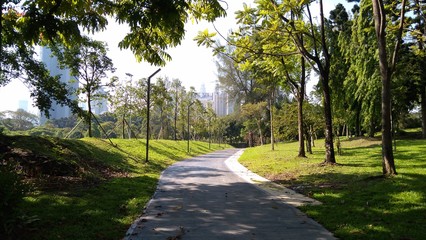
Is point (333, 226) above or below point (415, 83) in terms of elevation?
below

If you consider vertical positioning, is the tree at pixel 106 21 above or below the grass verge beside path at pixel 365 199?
above

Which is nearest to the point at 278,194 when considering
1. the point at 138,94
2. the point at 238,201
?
the point at 238,201

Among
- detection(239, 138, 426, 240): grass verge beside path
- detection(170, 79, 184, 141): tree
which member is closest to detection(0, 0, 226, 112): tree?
detection(239, 138, 426, 240): grass verge beside path

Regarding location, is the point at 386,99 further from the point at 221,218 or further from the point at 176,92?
the point at 176,92

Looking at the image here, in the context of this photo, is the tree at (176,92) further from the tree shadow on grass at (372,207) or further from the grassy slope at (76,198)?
the tree shadow on grass at (372,207)

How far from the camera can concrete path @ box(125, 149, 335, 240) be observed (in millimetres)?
5867

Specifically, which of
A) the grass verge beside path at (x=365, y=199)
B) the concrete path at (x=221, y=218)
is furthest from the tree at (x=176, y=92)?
the concrete path at (x=221, y=218)

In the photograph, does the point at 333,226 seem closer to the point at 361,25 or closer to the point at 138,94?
the point at 361,25

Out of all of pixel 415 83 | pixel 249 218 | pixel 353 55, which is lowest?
pixel 249 218

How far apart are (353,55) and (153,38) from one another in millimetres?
26936

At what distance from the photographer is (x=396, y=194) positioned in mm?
8492

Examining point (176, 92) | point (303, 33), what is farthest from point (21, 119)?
point (303, 33)

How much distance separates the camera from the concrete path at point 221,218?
5867 mm

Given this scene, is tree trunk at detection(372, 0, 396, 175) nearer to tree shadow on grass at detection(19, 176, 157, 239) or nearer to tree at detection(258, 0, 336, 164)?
tree at detection(258, 0, 336, 164)
